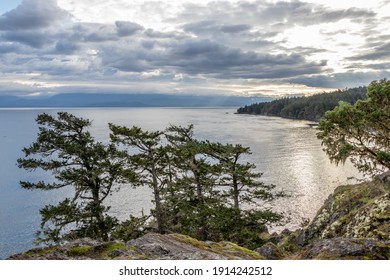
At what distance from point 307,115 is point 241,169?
142775mm

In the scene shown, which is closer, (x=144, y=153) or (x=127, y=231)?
(x=127, y=231)

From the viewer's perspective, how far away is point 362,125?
12.6 m

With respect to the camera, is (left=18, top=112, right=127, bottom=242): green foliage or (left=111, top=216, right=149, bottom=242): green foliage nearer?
(left=111, top=216, right=149, bottom=242): green foliage

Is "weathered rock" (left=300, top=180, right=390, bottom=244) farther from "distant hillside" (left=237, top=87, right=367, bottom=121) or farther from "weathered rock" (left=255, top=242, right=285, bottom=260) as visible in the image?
"distant hillside" (left=237, top=87, right=367, bottom=121)

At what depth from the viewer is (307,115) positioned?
156375 mm

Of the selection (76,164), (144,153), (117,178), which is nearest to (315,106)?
(144,153)

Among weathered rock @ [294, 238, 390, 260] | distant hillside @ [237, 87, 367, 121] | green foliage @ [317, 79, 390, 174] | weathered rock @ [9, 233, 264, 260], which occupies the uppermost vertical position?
distant hillside @ [237, 87, 367, 121]

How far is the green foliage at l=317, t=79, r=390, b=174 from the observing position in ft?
39.9

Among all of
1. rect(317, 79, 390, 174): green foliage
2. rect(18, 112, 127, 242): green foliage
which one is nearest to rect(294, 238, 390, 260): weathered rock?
rect(317, 79, 390, 174): green foliage

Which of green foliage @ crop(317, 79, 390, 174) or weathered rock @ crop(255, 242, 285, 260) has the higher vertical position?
green foliage @ crop(317, 79, 390, 174)

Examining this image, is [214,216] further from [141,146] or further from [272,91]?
[272,91]

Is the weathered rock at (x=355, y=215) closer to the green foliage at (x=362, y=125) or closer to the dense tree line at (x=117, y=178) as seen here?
the green foliage at (x=362, y=125)

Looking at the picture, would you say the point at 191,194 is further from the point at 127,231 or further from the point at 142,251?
the point at 142,251

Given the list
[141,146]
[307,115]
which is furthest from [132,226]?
[307,115]
